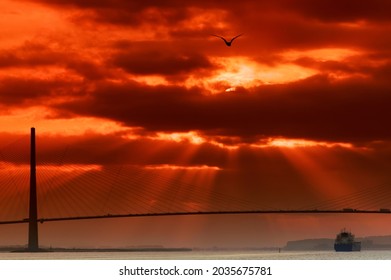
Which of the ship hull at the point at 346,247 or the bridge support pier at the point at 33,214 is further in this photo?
the ship hull at the point at 346,247

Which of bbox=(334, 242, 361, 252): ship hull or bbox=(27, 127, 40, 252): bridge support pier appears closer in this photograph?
bbox=(27, 127, 40, 252): bridge support pier

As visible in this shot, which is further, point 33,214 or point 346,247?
point 346,247

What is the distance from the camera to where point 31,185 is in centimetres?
11025

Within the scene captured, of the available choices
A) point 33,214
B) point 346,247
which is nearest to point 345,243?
point 346,247

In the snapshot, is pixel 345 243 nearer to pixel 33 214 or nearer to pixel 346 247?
pixel 346 247
